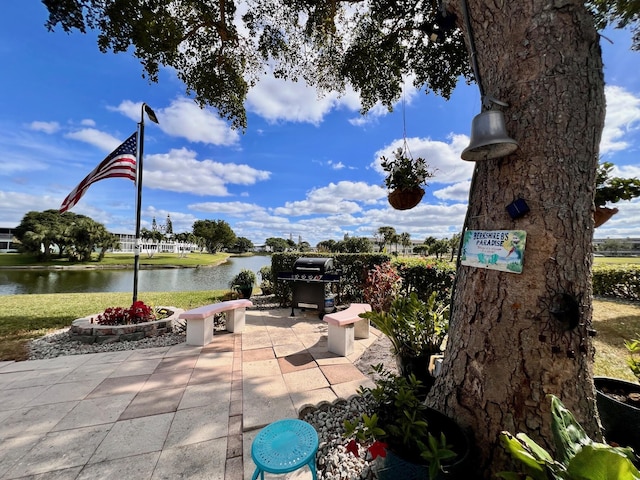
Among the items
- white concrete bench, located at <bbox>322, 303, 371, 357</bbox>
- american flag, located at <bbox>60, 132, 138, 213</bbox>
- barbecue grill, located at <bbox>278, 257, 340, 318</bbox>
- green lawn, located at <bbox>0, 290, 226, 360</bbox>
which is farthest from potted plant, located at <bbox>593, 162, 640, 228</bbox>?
green lawn, located at <bbox>0, 290, 226, 360</bbox>

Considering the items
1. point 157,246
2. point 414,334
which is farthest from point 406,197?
point 157,246

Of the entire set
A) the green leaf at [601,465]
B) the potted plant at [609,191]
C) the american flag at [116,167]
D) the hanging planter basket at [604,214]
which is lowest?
the green leaf at [601,465]

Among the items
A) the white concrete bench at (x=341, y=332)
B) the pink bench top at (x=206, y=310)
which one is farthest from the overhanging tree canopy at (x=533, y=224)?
the pink bench top at (x=206, y=310)

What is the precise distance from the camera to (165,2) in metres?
3.65

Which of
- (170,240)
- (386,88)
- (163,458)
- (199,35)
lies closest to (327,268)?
(386,88)

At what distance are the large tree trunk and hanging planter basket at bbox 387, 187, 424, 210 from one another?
3.57ft

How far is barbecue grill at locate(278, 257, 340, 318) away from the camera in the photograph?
18.1ft

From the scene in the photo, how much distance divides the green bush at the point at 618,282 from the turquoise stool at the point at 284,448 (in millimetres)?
11670

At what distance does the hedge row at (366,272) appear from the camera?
5.07 m

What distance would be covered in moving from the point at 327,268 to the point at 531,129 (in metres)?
4.61

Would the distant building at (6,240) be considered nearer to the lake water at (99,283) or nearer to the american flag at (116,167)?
the lake water at (99,283)

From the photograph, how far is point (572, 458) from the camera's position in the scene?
816mm

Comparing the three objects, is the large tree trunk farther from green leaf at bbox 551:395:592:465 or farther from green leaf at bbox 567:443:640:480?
green leaf at bbox 567:443:640:480

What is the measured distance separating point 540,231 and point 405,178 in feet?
4.52
